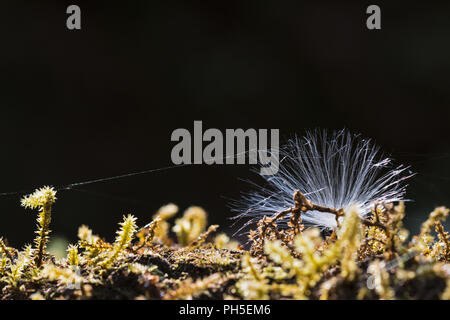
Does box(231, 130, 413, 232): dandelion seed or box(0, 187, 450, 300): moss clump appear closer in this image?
box(0, 187, 450, 300): moss clump

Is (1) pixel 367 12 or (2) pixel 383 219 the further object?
(1) pixel 367 12

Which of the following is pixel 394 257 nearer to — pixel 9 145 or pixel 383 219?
pixel 383 219

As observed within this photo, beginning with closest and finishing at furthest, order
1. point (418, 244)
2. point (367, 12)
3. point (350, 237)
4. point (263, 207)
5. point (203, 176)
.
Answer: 1. point (350, 237)
2. point (418, 244)
3. point (263, 207)
4. point (203, 176)
5. point (367, 12)

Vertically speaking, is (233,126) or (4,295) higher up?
(233,126)

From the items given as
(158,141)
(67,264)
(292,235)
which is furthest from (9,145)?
(292,235)

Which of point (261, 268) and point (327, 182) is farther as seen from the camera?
point (327, 182)

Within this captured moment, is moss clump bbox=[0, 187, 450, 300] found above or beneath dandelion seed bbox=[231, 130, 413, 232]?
beneath

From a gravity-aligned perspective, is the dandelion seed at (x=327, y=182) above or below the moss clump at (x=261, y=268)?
above

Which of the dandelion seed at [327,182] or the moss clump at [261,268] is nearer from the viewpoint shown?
the moss clump at [261,268]
